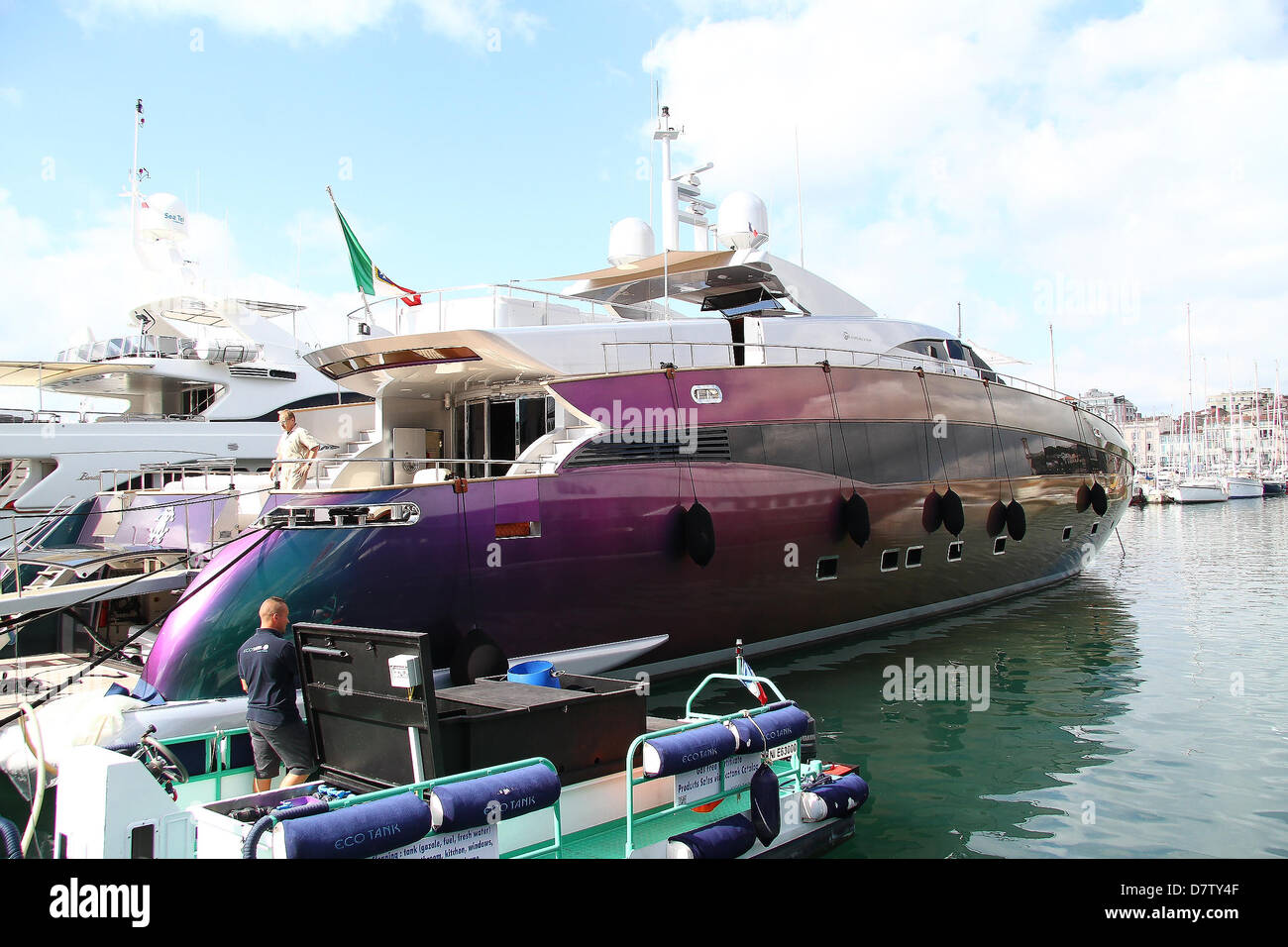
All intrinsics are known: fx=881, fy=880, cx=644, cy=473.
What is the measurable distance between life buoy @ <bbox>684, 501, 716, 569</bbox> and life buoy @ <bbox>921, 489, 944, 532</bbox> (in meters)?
4.60

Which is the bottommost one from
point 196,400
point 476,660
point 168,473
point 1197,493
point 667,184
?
point 1197,493

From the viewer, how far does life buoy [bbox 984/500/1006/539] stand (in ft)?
50.2

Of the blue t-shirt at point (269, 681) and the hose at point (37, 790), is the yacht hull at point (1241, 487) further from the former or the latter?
the hose at point (37, 790)

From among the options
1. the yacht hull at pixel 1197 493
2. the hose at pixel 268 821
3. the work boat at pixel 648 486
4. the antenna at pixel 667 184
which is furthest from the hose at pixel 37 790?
the yacht hull at pixel 1197 493

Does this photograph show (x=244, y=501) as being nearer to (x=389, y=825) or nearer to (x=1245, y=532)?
(x=389, y=825)

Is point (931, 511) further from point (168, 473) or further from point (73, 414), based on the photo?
point (73, 414)

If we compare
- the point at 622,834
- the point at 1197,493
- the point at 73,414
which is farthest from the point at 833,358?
the point at 1197,493

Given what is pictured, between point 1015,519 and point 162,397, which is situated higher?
point 162,397

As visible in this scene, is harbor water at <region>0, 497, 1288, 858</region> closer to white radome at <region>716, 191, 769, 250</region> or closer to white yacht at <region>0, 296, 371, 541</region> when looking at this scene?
white radome at <region>716, 191, 769, 250</region>

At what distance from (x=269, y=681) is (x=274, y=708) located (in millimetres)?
186

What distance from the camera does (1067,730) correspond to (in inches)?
367

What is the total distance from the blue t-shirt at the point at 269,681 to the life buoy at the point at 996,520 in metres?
12.5

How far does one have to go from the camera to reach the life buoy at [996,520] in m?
15.3

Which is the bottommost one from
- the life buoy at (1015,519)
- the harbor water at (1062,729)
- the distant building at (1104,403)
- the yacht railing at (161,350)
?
the harbor water at (1062,729)
